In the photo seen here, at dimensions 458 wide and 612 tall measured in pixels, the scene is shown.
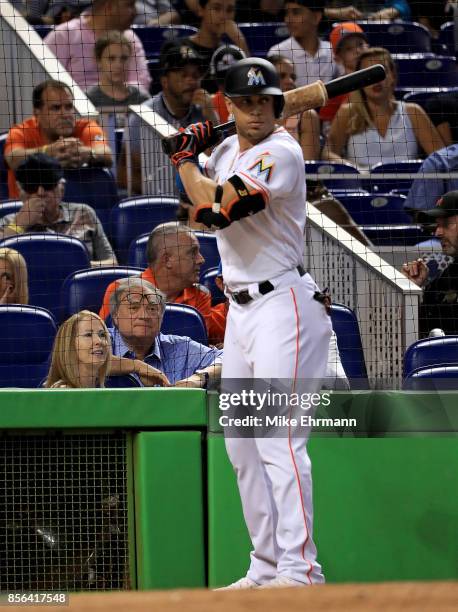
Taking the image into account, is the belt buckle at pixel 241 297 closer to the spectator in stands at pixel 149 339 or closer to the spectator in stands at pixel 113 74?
the spectator in stands at pixel 149 339

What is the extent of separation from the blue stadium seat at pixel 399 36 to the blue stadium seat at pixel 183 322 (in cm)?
456

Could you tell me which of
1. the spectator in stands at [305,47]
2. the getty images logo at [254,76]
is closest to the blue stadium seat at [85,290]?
the getty images logo at [254,76]

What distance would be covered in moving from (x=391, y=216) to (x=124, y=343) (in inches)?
99.2

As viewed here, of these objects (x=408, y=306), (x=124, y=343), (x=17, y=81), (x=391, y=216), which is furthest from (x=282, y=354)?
(x=17, y=81)

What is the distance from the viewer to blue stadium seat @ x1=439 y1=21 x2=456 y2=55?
398 inches

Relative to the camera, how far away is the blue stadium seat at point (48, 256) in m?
5.86

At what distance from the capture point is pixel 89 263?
19.4 feet

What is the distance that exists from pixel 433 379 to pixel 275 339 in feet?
2.75

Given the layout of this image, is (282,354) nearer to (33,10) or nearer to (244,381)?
(244,381)

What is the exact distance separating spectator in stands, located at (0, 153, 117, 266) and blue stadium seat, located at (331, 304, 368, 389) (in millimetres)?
1451

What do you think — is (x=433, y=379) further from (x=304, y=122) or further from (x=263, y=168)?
(x=304, y=122)

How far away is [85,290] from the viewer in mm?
5480

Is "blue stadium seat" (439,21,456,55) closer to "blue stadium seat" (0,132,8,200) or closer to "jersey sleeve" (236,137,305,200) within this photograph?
"blue stadium seat" (0,132,8,200)

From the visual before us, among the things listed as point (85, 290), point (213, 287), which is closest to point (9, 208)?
point (85, 290)
